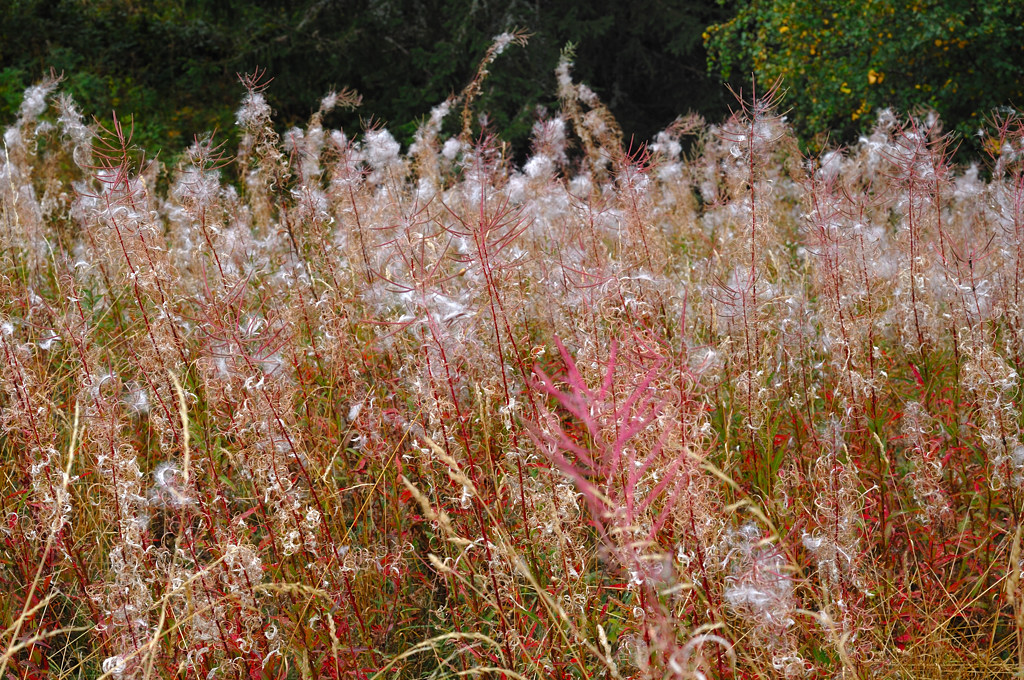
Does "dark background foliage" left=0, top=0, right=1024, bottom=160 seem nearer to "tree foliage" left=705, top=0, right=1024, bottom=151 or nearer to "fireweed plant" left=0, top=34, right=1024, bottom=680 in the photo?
"tree foliage" left=705, top=0, right=1024, bottom=151

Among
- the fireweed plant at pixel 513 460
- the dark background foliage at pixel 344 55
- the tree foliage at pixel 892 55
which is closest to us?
the fireweed plant at pixel 513 460

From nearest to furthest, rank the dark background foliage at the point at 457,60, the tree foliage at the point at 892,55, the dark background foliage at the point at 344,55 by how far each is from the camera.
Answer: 1. the tree foliage at the point at 892,55
2. the dark background foliage at the point at 457,60
3. the dark background foliage at the point at 344,55

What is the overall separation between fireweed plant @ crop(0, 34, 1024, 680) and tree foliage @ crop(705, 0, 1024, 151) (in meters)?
5.50

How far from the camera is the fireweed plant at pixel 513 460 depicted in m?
1.74

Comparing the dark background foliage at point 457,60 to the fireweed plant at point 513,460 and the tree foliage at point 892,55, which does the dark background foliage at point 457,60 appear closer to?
the tree foliage at point 892,55

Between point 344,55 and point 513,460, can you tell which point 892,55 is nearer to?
point 344,55

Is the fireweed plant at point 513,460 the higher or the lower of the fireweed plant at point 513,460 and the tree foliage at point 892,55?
the lower

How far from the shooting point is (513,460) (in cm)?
204

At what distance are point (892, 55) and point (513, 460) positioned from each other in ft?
26.5

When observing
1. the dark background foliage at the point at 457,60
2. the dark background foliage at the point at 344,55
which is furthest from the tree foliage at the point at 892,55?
the dark background foliage at the point at 344,55

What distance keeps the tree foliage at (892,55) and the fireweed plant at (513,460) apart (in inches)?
217

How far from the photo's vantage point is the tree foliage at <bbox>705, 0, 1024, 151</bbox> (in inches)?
308

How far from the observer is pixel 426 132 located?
4.59m

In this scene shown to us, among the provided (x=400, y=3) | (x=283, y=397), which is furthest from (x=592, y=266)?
(x=400, y=3)
